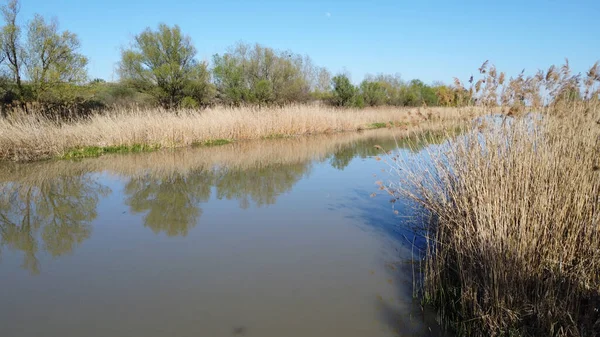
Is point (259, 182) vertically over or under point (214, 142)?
under

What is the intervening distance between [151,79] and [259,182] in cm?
1619

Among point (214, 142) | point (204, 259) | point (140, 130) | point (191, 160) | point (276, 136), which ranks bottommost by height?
point (204, 259)

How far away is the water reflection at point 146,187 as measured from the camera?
16.3 ft

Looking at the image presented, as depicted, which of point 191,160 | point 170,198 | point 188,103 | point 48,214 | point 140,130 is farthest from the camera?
point 188,103

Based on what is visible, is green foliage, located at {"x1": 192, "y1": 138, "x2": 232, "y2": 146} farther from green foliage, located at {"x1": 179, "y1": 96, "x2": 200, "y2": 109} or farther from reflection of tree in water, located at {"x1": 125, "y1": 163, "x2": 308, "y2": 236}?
green foliage, located at {"x1": 179, "y1": 96, "x2": 200, "y2": 109}

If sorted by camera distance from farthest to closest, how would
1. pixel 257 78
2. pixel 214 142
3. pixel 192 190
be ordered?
pixel 257 78
pixel 214 142
pixel 192 190

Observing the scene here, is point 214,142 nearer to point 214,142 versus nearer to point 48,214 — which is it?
point 214,142

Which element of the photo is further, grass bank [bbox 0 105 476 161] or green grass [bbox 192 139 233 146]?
green grass [bbox 192 139 233 146]

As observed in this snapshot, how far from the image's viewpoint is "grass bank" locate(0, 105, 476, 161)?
421 inches

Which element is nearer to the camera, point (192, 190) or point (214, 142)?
point (192, 190)

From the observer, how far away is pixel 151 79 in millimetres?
20625

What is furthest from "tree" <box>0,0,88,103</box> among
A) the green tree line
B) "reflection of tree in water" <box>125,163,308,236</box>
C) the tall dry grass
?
the tall dry grass

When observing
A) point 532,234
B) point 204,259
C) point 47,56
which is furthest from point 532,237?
point 47,56

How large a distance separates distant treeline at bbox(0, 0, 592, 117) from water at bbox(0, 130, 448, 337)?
7658 millimetres
